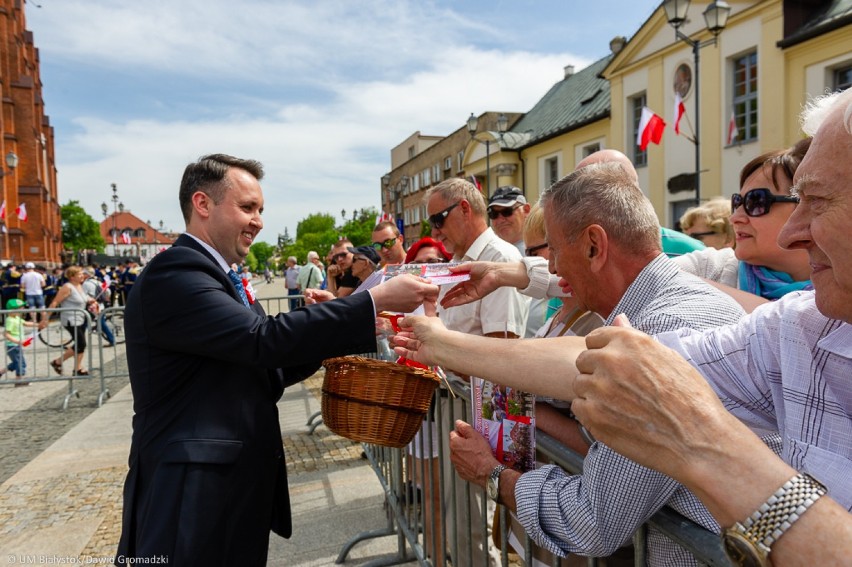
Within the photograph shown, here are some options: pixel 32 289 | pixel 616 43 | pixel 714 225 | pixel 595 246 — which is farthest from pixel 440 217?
pixel 616 43

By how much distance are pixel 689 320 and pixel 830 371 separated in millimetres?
393

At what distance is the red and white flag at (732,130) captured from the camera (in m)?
16.3

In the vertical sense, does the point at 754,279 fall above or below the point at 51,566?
above

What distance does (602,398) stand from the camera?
39.0 inches

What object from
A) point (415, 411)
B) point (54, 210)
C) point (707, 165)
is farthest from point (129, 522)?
point (54, 210)

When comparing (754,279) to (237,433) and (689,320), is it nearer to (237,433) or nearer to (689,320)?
(689,320)

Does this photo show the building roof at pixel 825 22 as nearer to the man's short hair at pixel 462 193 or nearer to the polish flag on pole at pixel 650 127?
the polish flag on pole at pixel 650 127

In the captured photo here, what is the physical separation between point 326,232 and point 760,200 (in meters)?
79.9

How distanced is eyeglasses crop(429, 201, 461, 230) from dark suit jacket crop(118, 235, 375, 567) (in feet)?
5.67

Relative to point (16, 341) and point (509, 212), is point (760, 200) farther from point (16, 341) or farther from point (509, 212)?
point (16, 341)

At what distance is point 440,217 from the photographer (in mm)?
3945

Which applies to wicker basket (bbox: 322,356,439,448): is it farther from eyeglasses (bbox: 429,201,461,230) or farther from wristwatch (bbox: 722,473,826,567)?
eyeglasses (bbox: 429,201,461,230)

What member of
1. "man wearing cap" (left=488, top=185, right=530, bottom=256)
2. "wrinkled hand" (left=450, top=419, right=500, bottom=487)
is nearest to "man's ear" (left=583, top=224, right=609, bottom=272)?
"wrinkled hand" (left=450, top=419, right=500, bottom=487)

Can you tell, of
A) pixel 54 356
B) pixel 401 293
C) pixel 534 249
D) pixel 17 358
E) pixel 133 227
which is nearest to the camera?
pixel 401 293
